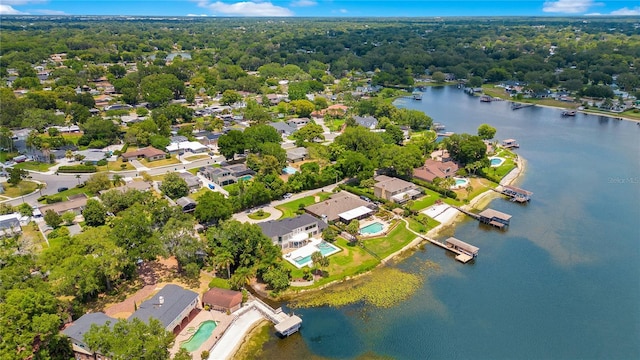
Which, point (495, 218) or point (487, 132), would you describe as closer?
point (495, 218)

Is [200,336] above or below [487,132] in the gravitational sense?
below

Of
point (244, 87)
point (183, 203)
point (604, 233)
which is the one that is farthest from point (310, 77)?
point (604, 233)

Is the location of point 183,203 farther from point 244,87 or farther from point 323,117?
point 244,87

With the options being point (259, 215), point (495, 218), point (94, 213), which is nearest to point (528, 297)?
point (495, 218)

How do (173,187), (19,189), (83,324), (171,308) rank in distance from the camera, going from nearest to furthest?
(83,324) → (171,308) → (173,187) → (19,189)

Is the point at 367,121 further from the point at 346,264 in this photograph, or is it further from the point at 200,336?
the point at 200,336
